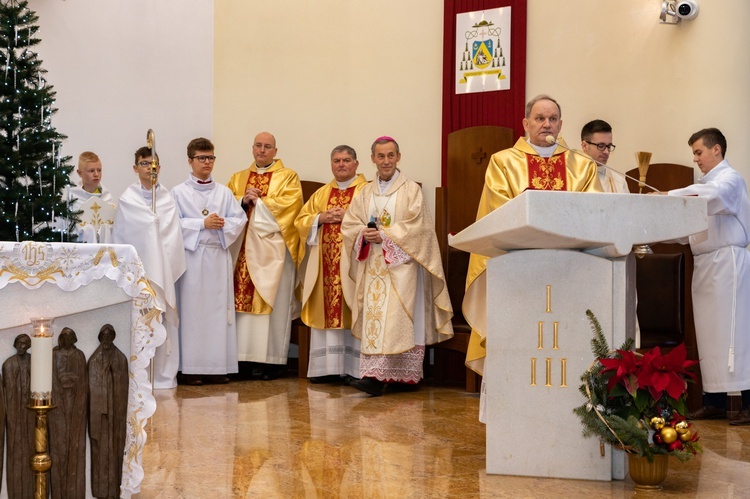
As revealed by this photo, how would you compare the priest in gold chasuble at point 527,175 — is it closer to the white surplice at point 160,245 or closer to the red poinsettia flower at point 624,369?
the red poinsettia flower at point 624,369

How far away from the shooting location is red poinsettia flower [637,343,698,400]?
13.2 feet

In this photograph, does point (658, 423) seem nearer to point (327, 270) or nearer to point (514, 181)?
point (514, 181)

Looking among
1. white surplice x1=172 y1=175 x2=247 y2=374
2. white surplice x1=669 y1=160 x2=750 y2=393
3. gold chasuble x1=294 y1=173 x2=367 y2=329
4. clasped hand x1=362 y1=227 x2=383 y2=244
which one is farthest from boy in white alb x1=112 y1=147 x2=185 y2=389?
white surplice x1=669 y1=160 x2=750 y2=393

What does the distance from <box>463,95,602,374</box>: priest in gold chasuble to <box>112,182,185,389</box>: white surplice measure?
223 cm

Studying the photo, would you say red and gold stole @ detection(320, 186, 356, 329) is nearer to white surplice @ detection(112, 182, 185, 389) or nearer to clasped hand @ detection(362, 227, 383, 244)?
clasped hand @ detection(362, 227, 383, 244)

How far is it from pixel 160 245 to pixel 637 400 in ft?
13.3

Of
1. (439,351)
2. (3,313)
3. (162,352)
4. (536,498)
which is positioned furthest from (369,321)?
(3,313)

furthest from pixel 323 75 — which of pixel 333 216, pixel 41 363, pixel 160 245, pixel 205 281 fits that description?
pixel 41 363

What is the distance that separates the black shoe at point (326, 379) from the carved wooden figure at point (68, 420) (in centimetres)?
424

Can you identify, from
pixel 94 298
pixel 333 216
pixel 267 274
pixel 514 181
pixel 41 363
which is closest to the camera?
pixel 41 363

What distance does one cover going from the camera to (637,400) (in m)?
4.10

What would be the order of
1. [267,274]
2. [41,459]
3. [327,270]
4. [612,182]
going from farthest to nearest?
[267,274] < [327,270] < [612,182] < [41,459]

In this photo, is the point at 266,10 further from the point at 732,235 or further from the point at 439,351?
the point at 732,235

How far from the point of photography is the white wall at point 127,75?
29.0 feet
